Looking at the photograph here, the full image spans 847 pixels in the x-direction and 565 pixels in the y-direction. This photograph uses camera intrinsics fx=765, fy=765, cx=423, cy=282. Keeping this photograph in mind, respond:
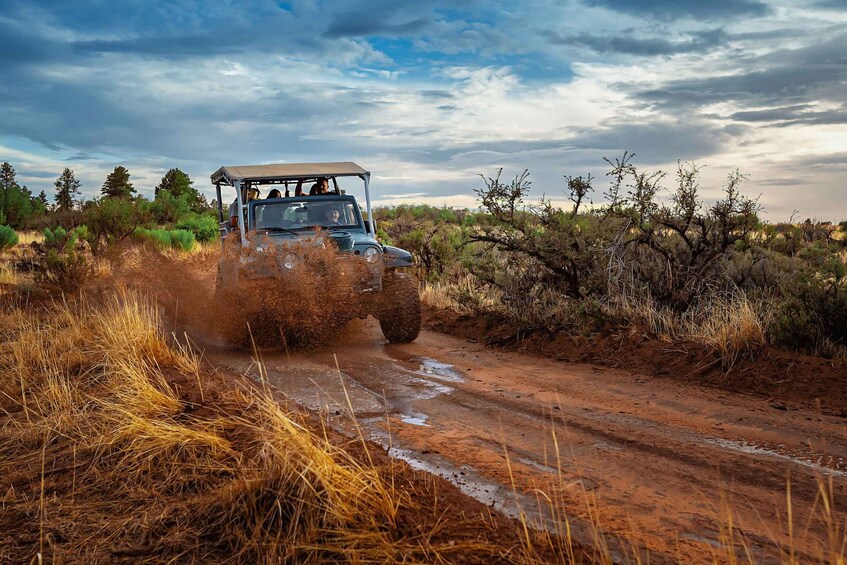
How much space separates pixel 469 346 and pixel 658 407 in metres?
3.99

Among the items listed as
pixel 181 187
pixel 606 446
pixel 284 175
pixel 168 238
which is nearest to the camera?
pixel 606 446

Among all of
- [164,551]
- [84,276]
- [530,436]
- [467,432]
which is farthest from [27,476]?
[84,276]

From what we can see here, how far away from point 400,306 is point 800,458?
5.74 meters

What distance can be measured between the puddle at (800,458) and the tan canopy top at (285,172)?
7756 millimetres

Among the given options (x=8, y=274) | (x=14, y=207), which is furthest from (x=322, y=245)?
(x=14, y=207)

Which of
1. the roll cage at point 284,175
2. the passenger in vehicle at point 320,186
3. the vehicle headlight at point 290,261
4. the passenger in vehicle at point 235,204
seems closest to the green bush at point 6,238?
the roll cage at point 284,175

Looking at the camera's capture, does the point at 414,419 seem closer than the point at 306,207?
Yes

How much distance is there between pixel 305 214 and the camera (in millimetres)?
11070

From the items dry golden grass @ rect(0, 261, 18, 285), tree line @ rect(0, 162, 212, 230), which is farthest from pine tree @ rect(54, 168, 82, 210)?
dry golden grass @ rect(0, 261, 18, 285)

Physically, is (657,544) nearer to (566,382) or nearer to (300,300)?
(566,382)

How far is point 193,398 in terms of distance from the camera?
6.59 metres

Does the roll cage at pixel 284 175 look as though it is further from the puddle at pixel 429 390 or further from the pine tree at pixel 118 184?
the pine tree at pixel 118 184

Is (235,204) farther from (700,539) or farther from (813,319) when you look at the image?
(700,539)

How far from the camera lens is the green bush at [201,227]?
98.2ft
